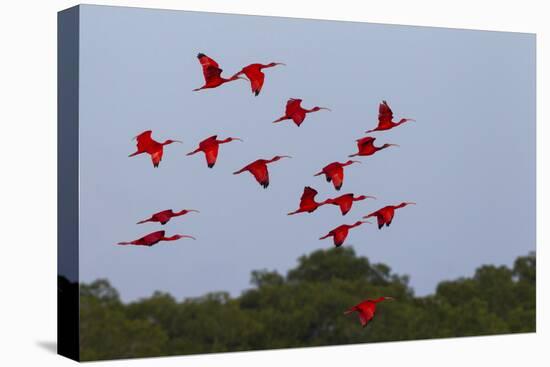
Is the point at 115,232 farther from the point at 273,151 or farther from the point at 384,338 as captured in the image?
the point at 384,338

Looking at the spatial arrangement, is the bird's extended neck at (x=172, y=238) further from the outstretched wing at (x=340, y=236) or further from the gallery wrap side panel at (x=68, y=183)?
the outstretched wing at (x=340, y=236)

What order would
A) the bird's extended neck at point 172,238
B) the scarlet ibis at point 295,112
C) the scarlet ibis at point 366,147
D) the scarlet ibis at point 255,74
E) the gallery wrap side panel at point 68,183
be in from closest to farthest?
the gallery wrap side panel at point 68,183 < the bird's extended neck at point 172,238 < the scarlet ibis at point 255,74 < the scarlet ibis at point 295,112 < the scarlet ibis at point 366,147

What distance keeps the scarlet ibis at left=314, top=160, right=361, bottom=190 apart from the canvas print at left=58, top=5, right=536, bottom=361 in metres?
0.01

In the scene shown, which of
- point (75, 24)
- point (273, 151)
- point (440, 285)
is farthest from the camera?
point (440, 285)

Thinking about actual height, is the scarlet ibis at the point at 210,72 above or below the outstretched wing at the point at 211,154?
above

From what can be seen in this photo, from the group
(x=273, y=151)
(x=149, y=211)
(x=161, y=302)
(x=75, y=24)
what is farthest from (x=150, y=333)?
(x=75, y=24)

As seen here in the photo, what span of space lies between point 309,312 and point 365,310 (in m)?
0.46

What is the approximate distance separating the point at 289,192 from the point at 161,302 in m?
1.25

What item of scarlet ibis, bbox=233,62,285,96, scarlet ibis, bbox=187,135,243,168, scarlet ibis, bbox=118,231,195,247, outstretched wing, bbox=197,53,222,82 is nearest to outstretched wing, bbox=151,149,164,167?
scarlet ibis, bbox=187,135,243,168

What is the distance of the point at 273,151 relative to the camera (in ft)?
33.3

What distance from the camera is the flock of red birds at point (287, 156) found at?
9711mm

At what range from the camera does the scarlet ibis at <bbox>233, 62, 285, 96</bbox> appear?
10.0m

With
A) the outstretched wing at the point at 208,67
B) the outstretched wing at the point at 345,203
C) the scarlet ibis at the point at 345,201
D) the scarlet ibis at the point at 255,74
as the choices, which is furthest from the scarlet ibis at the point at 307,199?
the outstretched wing at the point at 208,67

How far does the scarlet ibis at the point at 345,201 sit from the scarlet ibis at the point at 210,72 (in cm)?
122
